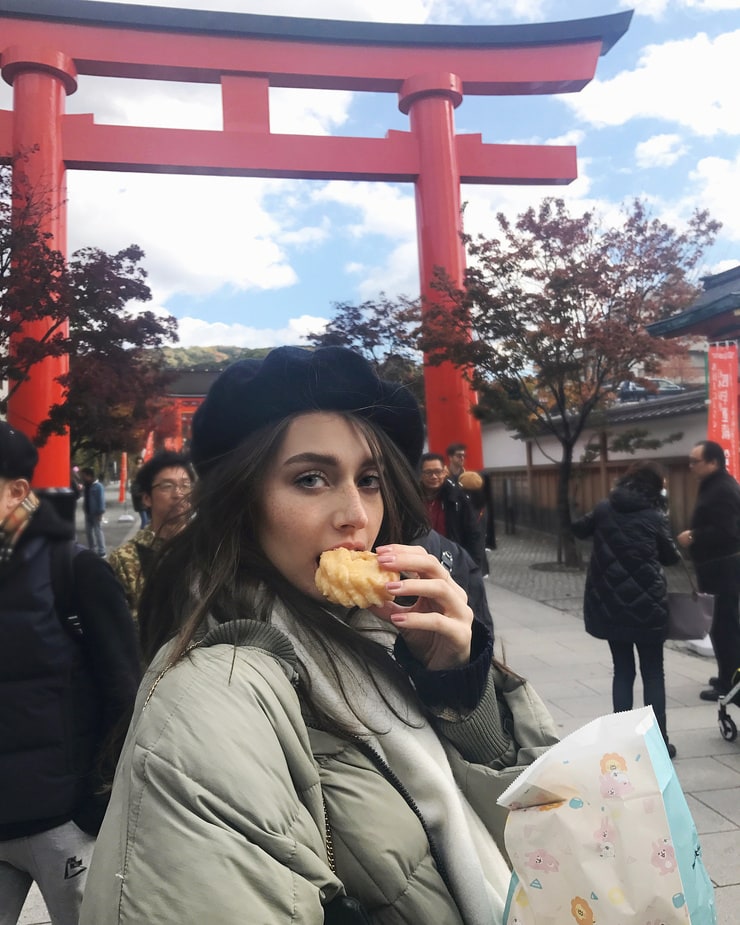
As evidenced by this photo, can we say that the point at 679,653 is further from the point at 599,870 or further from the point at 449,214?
the point at 449,214

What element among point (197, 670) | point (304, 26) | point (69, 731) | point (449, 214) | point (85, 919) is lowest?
point (69, 731)

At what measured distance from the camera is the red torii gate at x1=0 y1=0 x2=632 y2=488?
1166 cm

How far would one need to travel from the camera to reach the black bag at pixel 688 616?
424 cm

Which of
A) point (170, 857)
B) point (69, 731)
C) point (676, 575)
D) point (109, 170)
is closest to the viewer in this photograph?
point (170, 857)

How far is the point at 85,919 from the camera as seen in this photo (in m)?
0.71

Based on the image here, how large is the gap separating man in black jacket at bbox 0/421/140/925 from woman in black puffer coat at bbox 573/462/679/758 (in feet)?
10.2

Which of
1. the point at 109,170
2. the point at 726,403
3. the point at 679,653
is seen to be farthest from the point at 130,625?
the point at 109,170

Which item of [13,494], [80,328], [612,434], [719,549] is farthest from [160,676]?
[612,434]

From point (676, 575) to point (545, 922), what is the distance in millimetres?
11397

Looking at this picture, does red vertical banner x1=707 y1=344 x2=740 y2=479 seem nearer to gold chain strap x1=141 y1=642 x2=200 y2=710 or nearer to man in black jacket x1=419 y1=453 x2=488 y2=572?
man in black jacket x1=419 y1=453 x2=488 y2=572

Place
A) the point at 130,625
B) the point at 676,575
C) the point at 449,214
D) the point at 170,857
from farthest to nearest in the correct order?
the point at 449,214 → the point at 676,575 → the point at 130,625 → the point at 170,857

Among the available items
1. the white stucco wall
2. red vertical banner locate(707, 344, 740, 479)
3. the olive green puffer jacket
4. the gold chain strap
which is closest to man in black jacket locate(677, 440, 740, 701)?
red vertical banner locate(707, 344, 740, 479)

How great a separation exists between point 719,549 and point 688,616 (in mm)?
1003

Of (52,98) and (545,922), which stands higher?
(52,98)
